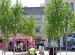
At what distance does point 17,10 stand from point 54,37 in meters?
4.21

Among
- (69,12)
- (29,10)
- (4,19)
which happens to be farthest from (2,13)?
(29,10)

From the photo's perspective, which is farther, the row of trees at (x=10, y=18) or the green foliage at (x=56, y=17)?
the green foliage at (x=56, y=17)

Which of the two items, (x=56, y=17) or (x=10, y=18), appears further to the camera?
(x=56, y=17)

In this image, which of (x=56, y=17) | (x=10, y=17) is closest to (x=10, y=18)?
→ (x=10, y=17)

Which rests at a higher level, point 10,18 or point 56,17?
point 10,18

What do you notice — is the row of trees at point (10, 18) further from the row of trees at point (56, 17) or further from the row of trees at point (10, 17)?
the row of trees at point (56, 17)

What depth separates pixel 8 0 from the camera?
21094 millimetres

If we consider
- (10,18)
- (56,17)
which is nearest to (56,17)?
(56,17)

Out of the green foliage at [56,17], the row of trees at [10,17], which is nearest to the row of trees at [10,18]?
the row of trees at [10,17]

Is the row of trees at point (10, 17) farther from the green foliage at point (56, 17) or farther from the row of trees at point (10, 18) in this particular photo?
the green foliage at point (56, 17)

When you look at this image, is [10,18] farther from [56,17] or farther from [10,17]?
[56,17]

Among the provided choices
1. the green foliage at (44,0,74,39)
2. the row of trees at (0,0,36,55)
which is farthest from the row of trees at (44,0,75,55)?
the row of trees at (0,0,36,55)

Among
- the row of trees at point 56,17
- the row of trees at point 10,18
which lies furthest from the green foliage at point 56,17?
the row of trees at point 10,18

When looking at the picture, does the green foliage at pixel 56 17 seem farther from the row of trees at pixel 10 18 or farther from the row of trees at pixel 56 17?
the row of trees at pixel 10 18
